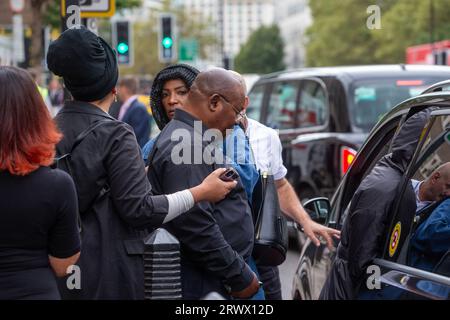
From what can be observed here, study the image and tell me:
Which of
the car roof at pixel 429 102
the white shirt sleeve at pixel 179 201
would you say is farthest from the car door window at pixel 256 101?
the white shirt sleeve at pixel 179 201

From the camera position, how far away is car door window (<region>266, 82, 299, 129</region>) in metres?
12.3

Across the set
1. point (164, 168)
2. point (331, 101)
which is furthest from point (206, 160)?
point (331, 101)

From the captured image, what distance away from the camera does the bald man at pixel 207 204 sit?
411 centimetres

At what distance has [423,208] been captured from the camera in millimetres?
4223

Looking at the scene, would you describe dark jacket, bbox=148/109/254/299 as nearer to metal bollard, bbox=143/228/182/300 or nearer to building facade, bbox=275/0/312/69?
metal bollard, bbox=143/228/182/300

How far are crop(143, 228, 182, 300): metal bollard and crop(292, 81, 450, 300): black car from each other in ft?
2.51

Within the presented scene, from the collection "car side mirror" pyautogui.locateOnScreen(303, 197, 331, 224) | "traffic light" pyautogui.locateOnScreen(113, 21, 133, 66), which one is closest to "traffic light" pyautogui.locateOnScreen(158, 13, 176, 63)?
"traffic light" pyautogui.locateOnScreen(113, 21, 133, 66)

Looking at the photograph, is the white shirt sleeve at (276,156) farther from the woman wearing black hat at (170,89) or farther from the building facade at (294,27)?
the building facade at (294,27)

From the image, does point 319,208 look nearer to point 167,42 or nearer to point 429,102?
point 429,102

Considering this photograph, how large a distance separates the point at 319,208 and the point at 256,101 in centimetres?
809

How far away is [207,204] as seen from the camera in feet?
13.6

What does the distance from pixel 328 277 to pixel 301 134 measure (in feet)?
23.8

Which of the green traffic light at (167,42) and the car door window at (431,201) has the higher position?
A: the green traffic light at (167,42)

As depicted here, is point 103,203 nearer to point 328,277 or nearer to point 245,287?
point 245,287
